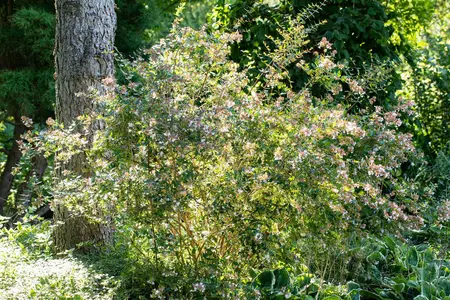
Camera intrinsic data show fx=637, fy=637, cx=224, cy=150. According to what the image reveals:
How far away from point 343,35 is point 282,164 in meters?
2.72

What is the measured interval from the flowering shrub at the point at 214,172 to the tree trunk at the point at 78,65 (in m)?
0.82

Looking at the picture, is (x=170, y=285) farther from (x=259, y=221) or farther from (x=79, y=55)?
(x=79, y=55)

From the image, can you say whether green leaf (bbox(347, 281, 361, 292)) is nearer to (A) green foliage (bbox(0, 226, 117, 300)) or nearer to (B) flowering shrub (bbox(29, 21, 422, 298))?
(B) flowering shrub (bbox(29, 21, 422, 298))

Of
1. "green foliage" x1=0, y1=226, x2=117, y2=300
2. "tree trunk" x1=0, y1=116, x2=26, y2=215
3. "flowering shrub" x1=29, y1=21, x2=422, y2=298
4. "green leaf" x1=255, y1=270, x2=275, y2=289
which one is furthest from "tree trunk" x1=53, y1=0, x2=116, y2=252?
"tree trunk" x1=0, y1=116, x2=26, y2=215

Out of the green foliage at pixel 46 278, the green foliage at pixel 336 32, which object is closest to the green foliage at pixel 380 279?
the green foliage at pixel 46 278

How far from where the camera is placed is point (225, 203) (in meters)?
3.28

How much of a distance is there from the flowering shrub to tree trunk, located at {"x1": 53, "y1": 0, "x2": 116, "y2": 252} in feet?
2.69

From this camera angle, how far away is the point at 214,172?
335 cm

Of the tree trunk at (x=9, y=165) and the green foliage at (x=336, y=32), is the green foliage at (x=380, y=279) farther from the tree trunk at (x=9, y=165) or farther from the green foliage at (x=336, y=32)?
the tree trunk at (x=9, y=165)

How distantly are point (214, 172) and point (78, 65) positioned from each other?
5.37 ft

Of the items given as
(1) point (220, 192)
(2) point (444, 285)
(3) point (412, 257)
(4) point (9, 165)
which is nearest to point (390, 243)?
(3) point (412, 257)

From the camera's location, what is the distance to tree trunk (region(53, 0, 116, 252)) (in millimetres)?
4457

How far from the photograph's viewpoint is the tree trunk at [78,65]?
14.6 ft

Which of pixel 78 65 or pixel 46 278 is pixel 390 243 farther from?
pixel 78 65
